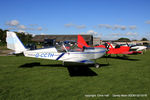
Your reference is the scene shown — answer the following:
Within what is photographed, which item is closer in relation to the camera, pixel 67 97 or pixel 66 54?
pixel 67 97

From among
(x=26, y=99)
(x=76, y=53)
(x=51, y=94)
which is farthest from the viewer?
(x=76, y=53)

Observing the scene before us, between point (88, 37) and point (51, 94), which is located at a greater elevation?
point (88, 37)

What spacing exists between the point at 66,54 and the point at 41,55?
1.74 metres

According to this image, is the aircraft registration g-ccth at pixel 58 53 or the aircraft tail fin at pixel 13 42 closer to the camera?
the aircraft registration g-ccth at pixel 58 53

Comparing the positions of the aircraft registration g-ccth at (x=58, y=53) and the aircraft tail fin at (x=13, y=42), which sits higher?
the aircraft tail fin at (x=13, y=42)

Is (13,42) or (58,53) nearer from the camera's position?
(58,53)

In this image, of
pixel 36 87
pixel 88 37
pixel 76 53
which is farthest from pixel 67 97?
pixel 88 37

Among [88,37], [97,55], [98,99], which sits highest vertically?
[88,37]

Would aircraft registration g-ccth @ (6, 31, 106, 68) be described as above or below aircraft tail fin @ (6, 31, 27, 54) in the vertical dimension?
below

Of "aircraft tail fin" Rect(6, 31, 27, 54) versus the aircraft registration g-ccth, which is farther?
"aircraft tail fin" Rect(6, 31, 27, 54)

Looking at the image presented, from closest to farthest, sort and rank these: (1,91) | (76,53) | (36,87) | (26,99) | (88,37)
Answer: (26,99)
(1,91)
(36,87)
(76,53)
(88,37)

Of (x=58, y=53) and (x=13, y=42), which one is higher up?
(x=13, y=42)

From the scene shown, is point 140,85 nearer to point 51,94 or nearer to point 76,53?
point 51,94

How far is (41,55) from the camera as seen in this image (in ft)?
28.1
